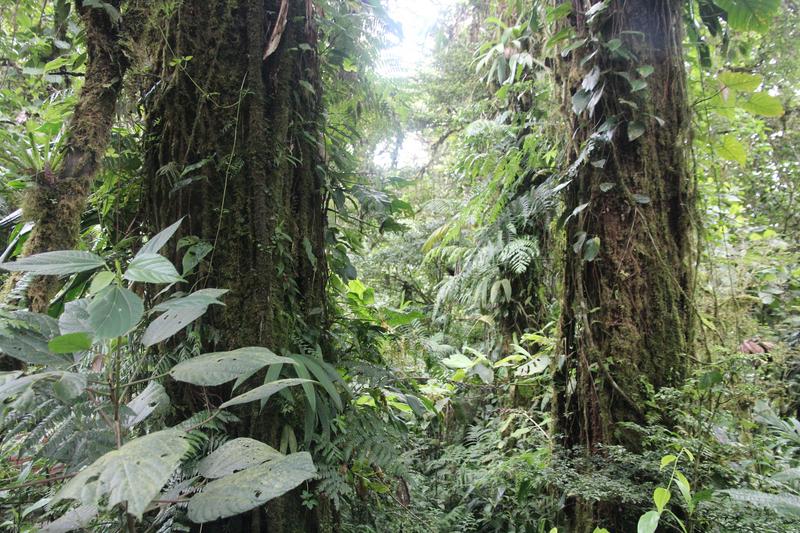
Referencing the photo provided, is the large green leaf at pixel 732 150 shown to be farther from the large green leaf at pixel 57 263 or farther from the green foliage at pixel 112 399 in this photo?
the large green leaf at pixel 57 263

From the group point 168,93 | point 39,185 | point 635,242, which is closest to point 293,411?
point 39,185

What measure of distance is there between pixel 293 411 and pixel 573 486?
3.54 feet

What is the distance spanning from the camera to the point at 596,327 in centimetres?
199

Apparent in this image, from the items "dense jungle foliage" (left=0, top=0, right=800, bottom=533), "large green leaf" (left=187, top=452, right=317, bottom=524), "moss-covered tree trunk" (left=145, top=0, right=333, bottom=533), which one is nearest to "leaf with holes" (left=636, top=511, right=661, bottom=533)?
"dense jungle foliage" (left=0, top=0, right=800, bottom=533)

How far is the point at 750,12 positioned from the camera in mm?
2049

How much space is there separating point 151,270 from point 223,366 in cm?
19

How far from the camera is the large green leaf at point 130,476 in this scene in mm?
511

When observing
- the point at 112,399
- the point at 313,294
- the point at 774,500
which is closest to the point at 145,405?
the point at 112,399

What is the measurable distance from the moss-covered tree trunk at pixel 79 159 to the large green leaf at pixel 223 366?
0.55m

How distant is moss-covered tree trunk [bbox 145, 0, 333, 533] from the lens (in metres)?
1.21

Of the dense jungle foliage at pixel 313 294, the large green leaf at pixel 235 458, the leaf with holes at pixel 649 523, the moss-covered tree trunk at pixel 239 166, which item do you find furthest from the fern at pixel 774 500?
the large green leaf at pixel 235 458

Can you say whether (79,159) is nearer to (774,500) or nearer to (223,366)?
(223,366)

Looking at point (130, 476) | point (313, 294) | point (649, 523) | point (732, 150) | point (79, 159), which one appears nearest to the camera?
point (130, 476)

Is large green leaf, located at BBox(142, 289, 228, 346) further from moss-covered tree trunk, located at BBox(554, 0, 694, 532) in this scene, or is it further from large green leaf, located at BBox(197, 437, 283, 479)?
moss-covered tree trunk, located at BBox(554, 0, 694, 532)
